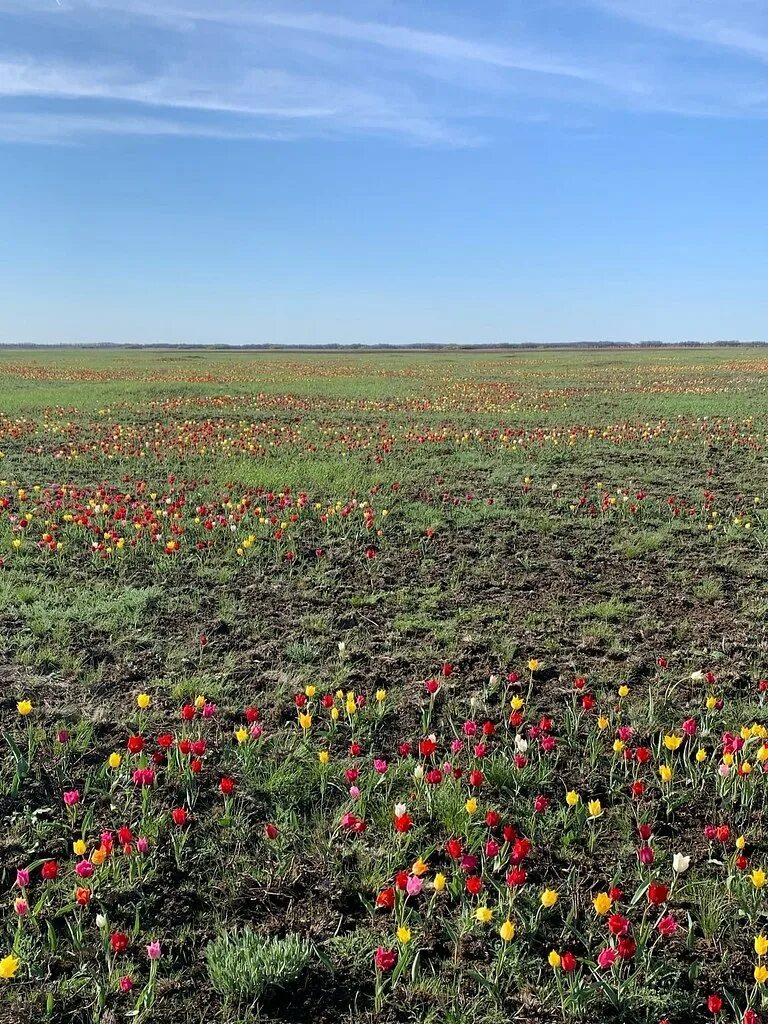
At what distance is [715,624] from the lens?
687 cm

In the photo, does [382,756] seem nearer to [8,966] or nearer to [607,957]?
[607,957]

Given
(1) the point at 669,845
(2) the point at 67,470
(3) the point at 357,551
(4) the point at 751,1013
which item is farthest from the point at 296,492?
(4) the point at 751,1013

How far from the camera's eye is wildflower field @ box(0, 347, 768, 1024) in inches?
122

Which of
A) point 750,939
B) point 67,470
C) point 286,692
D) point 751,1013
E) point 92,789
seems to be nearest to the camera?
point 751,1013

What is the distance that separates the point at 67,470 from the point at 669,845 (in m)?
12.1

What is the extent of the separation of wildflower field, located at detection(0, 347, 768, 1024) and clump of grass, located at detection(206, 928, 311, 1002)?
0.01m

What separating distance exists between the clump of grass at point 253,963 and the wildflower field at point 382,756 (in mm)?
11

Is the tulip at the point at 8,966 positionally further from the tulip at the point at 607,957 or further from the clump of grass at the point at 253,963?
the tulip at the point at 607,957

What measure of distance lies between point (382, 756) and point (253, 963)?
1776 millimetres

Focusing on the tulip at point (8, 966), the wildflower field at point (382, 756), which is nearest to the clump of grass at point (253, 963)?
the wildflower field at point (382, 756)

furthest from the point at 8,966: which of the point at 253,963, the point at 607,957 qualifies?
the point at 607,957

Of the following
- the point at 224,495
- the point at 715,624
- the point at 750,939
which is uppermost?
the point at 224,495

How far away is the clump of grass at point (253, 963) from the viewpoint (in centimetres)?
300

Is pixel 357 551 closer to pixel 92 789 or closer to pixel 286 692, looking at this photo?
pixel 286 692
